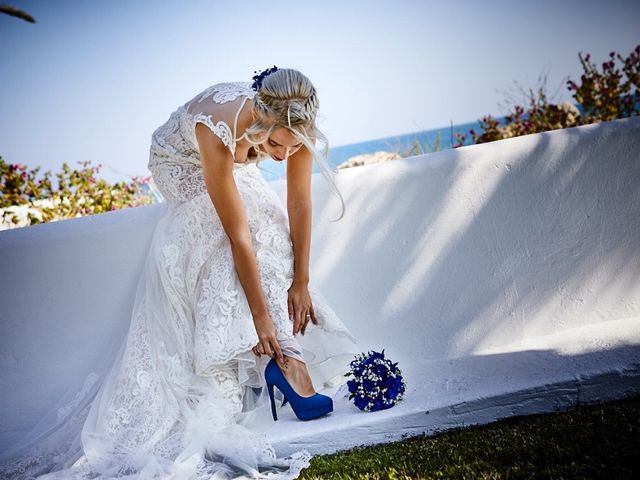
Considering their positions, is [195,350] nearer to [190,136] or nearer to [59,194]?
[190,136]

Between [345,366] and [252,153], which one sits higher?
[252,153]

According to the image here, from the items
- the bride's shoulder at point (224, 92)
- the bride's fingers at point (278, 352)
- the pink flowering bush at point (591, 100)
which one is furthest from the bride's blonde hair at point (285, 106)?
the pink flowering bush at point (591, 100)

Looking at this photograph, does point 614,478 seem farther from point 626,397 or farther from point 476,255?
point 476,255

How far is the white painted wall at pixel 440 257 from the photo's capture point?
2.64 meters

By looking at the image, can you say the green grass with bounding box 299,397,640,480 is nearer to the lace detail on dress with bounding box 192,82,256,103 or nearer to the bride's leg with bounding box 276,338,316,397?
the bride's leg with bounding box 276,338,316,397

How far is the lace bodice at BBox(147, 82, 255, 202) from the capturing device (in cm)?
210

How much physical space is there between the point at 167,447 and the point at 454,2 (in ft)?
43.2

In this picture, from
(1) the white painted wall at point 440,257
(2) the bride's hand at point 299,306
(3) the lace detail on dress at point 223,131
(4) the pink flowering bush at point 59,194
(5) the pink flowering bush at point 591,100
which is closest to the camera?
(3) the lace detail on dress at point 223,131

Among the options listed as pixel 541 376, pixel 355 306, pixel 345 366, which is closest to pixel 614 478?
pixel 541 376

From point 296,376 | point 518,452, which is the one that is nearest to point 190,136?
point 296,376

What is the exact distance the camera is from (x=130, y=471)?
Result: 6.26 ft

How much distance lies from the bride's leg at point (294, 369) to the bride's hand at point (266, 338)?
0.04 meters

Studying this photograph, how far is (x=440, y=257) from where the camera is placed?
2699 mm

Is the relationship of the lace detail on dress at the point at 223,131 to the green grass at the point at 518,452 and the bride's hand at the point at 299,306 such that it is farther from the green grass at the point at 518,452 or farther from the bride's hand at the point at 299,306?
the green grass at the point at 518,452
